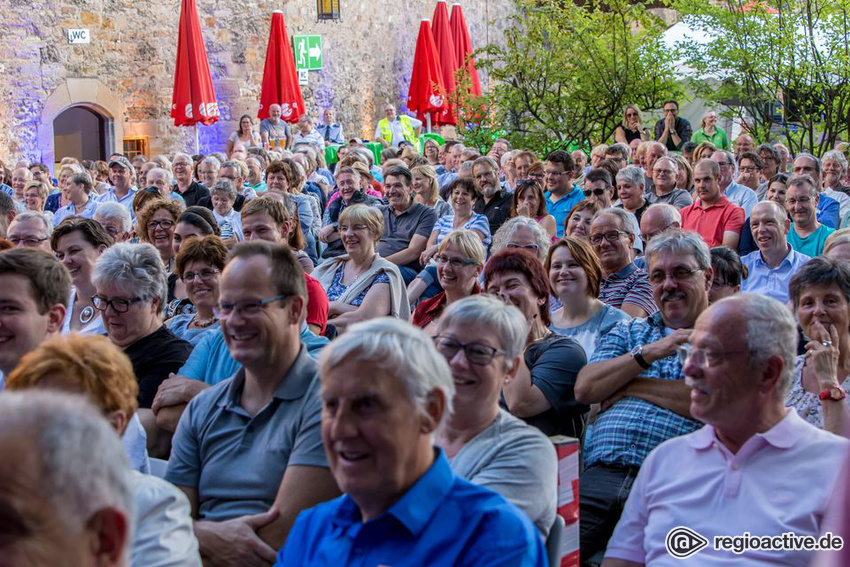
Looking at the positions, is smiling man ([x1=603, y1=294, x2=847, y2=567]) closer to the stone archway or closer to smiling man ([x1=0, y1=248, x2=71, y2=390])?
smiling man ([x1=0, y1=248, x2=71, y2=390])

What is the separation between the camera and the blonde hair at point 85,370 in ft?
8.63

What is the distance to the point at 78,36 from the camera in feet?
56.2

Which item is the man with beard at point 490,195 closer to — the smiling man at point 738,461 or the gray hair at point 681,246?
the gray hair at point 681,246

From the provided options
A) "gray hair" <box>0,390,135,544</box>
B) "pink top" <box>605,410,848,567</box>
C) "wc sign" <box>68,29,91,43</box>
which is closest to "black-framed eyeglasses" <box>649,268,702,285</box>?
"pink top" <box>605,410,848,567</box>

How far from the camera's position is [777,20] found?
13148 mm

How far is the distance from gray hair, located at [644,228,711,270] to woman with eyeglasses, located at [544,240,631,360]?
0.48 meters

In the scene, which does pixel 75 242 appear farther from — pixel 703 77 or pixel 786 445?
pixel 703 77

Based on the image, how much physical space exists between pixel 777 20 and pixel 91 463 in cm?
1316

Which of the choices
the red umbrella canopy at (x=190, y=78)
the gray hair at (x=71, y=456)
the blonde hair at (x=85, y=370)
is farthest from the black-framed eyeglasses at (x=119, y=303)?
the red umbrella canopy at (x=190, y=78)

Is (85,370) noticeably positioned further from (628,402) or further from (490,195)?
(490,195)

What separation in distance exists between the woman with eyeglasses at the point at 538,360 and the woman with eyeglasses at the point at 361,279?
4.80 ft

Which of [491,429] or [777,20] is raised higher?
[777,20]

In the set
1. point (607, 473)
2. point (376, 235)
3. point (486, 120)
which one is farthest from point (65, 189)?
point (607, 473)

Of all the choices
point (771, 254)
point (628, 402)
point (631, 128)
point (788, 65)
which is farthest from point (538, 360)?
point (788, 65)
